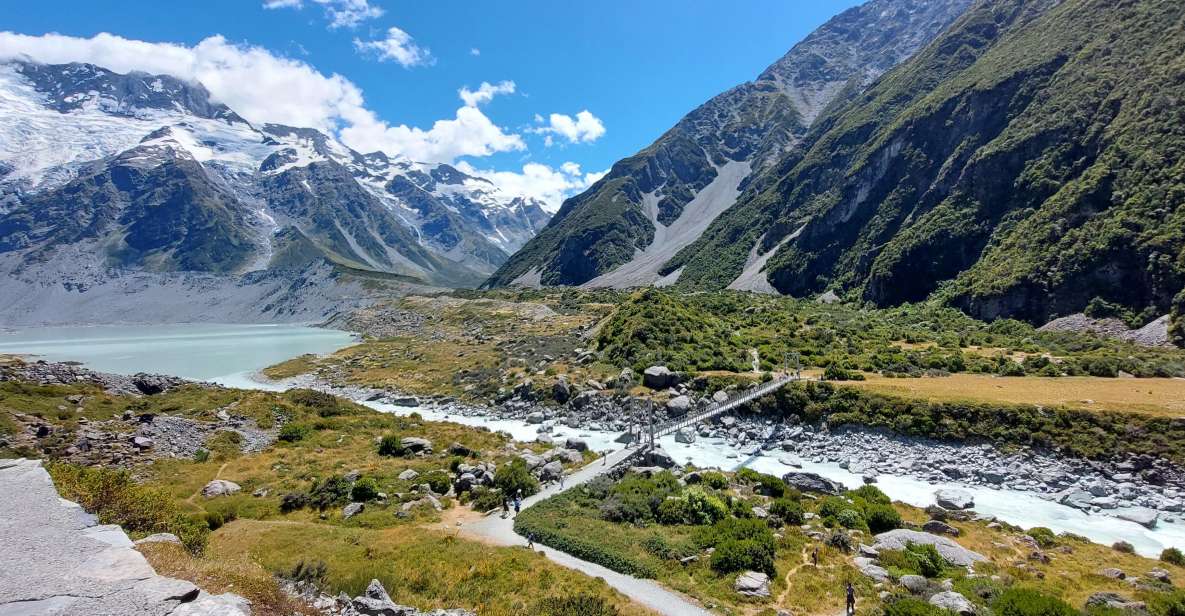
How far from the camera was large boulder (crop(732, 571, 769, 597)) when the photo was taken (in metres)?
16.5

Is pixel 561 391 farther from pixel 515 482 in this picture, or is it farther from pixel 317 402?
pixel 515 482

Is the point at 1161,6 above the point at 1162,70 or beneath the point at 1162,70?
above

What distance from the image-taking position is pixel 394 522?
75.3ft

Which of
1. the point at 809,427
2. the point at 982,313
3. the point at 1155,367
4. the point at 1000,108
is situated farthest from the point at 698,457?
the point at 1000,108

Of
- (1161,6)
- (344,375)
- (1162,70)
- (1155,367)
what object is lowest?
(344,375)

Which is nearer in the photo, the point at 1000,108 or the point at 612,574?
the point at 612,574

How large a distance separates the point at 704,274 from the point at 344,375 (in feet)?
418

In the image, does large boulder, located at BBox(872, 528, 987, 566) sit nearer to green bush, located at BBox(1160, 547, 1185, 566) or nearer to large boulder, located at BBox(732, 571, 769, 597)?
large boulder, located at BBox(732, 571, 769, 597)

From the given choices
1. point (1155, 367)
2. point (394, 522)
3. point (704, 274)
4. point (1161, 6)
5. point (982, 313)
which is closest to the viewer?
point (394, 522)

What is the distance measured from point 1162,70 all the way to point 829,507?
109775 mm

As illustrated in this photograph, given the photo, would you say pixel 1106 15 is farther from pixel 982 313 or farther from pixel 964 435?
pixel 964 435

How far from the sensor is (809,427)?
135 ft

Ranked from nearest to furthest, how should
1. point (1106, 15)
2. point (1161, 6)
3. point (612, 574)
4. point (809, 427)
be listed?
1. point (612, 574)
2. point (809, 427)
3. point (1161, 6)
4. point (1106, 15)

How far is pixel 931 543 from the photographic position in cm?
1981
